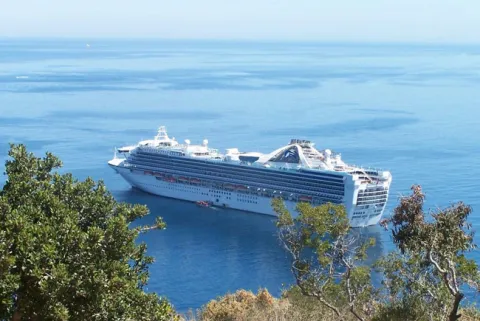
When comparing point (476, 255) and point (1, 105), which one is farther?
point (1, 105)

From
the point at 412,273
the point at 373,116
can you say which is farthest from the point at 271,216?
the point at 373,116

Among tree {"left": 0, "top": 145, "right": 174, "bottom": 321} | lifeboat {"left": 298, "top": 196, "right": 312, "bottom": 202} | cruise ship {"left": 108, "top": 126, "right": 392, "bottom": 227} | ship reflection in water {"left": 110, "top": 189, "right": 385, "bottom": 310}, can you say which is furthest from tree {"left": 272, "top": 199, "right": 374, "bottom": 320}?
Result: lifeboat {"left": 298, "top": 196, "right": 312, "bottom": 202}

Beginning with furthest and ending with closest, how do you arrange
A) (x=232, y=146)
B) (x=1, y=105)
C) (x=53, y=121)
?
1. (x=1, y=105)
2. (x=53, y=121)
3. (x=232, y=146)

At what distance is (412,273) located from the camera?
10984mm

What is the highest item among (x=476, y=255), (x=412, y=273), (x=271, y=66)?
(x=271, y=66)

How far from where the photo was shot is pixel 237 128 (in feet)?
205

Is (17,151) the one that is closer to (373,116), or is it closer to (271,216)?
(271,216)

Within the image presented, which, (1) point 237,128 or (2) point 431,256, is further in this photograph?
(1) point 237,128

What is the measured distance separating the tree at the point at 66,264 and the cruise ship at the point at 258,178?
1121 inches

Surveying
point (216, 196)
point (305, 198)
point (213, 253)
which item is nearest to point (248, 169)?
point (216, 196)

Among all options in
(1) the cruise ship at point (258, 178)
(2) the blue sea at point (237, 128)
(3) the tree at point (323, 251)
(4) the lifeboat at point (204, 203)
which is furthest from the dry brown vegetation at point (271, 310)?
(4) the lifeboat at point (204, 203)

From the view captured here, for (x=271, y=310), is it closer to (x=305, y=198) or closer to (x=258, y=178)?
(x=305, y=198)

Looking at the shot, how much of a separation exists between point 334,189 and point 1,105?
1885 inches

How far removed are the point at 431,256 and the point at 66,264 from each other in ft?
15.8
